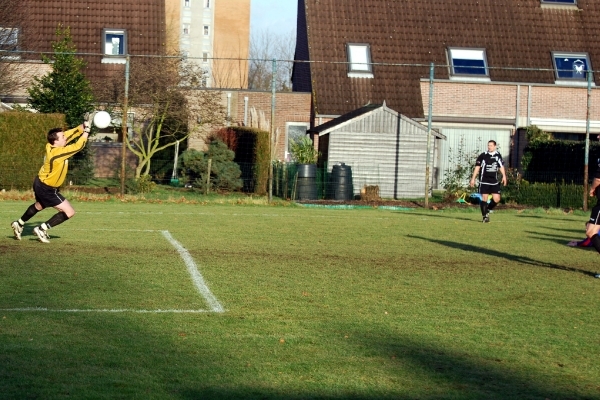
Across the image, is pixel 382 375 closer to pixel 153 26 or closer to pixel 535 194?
pixel 535 194

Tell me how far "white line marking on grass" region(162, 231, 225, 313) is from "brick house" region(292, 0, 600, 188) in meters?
21.4

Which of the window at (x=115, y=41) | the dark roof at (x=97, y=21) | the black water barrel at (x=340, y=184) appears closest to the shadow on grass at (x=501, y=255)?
the black water barrel at (x=340, y=184)

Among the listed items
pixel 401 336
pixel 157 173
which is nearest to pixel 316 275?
pixel 401 336

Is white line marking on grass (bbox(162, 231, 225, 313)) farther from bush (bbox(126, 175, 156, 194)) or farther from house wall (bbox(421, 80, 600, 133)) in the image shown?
house wall (bbox(421, 80, 600, 133))

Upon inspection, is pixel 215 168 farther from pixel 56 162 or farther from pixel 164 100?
pixel 56 162

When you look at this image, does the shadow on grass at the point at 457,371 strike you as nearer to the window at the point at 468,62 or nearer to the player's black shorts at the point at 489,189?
the player's black shorts at the point at 489,189

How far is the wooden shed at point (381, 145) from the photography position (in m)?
29.9

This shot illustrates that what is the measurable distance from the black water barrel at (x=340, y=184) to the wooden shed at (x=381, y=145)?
283 centimetres

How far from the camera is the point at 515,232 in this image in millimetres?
18531

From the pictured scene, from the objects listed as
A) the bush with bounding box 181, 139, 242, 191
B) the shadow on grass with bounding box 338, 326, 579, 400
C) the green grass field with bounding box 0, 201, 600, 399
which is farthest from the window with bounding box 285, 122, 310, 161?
the shadow on grass with bounding box 338, 326, 579, 400

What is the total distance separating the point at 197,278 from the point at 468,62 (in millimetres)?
28021

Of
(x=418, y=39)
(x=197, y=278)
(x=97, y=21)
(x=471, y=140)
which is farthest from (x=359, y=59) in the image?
Answer: (x=197, y=278)

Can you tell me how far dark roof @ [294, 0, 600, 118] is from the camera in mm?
35688

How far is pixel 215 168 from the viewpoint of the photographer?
27.3 m
